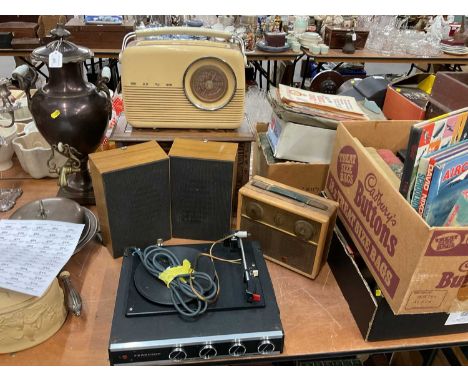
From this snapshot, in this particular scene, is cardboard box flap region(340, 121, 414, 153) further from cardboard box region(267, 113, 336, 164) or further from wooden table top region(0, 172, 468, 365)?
wooden table top region(0, 172, 468, 365)

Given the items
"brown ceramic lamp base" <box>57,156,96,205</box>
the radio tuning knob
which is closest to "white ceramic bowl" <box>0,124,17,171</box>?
"brown ceramic lamp base" <box>57,156,96,205</box>

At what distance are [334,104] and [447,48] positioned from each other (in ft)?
9.55

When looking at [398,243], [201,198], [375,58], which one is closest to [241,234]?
[201,198]

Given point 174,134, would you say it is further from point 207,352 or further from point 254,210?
point 207,352

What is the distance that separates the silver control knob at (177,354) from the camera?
876 millimetres

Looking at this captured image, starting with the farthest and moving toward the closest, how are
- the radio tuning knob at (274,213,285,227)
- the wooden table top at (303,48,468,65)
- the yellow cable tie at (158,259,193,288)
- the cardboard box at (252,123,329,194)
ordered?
the wooden table top at (303,48,468,65)
the cardboard box at (252,123,329,194)
the radio tuning knob at (274,213,285,227)
the yellow cable tie at (158,259,193,288)

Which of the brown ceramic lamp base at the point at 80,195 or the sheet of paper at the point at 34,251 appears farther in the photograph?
the brown ceramic lamp base at the point at 80,195

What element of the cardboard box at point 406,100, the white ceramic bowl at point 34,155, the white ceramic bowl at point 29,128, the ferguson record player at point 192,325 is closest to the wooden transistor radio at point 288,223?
the ferguson record player at point 192,325

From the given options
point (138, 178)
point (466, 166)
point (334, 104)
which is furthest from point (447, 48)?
point (138, 178)

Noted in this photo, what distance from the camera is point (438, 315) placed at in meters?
0.94

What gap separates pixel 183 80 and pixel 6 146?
2.42 ft

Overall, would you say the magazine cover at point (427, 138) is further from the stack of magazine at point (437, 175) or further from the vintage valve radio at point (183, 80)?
the vintage valve radio at point (183, 80)

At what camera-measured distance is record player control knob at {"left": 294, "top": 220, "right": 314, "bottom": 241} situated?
106 centimetres

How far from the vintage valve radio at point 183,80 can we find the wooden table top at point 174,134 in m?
0.02
